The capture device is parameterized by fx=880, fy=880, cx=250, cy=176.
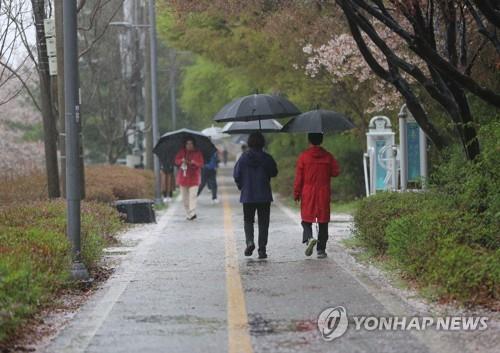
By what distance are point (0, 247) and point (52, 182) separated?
8211mm

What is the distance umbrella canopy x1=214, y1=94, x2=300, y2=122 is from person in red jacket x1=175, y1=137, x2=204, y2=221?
657 centimetres

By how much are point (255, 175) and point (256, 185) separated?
5.8 inches

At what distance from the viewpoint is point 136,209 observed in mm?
18578

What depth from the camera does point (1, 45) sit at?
17.9 m

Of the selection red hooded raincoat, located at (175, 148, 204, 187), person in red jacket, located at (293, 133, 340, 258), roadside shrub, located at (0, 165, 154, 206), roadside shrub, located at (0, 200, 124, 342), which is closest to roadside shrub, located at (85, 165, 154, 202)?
roadside shrub, located at (0, 165, 154, 206)

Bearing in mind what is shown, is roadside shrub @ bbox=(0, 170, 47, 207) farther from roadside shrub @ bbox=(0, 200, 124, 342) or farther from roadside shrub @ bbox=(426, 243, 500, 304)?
roadside shrub @ bbox=(426, 243, 500, 304)

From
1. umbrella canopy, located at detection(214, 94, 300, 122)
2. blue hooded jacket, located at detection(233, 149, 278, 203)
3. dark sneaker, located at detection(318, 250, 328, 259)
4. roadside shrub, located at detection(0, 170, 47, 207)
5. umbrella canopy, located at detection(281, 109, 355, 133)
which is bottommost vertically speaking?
dark sneaker, located at detection(318, 250, 328, 259)

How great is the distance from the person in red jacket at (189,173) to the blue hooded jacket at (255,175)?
7.60m

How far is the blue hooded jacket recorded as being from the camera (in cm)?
1195

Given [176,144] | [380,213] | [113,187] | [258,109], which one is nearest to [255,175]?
[258,109]

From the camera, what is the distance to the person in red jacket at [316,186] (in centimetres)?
1190

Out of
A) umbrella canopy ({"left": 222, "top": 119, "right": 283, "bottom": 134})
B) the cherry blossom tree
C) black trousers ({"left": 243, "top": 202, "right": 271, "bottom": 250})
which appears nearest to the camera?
the cherry blossom tree

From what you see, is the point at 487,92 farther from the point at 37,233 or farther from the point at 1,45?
the point at 1,45

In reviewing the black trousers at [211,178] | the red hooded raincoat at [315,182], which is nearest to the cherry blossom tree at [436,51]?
the red hooded raincoat at [315,182]
